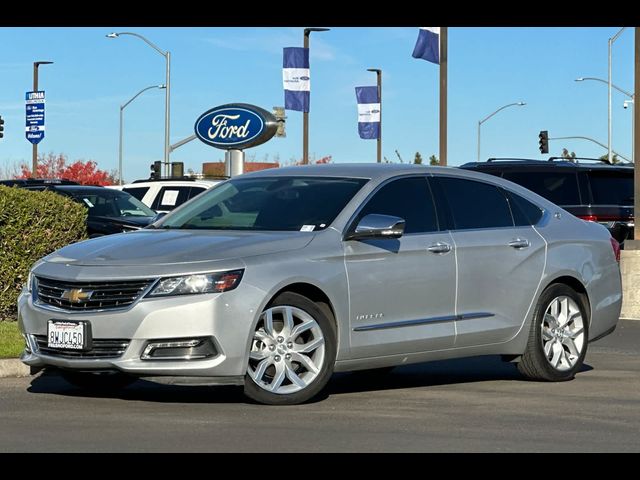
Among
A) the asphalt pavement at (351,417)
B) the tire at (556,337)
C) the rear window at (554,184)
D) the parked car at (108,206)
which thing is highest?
the rear window at (554,184)

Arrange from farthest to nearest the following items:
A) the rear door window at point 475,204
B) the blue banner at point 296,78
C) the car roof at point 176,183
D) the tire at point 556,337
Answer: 1. the blue banner at point 296,78
2. the car roof at point 176,183
3. the tire at point 556,337
4. the rear door window at point 475,204

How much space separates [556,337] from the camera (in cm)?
1114

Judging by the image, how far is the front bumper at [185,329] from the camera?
29.3 feet

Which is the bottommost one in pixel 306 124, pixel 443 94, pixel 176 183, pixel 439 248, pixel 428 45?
pixel 439 248

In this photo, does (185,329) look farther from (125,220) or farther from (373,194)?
(125,220)

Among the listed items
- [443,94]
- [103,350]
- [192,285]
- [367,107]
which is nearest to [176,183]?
[443,94]

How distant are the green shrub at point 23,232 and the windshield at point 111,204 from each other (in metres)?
6.66

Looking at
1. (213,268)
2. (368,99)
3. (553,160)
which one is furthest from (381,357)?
(368,99)

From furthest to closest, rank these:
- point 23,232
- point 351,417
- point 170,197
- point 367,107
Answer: point 367,107, point 170,197, point 23,232, point 351,417

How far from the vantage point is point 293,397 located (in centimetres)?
927

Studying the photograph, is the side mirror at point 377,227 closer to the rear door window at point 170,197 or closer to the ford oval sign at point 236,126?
the ford oval sign at point 236,126

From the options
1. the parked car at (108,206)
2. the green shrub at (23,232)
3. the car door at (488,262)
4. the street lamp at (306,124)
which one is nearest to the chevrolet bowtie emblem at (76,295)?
the car door at (488,262)

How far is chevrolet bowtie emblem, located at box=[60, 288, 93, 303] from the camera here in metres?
9.14

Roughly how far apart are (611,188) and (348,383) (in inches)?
429
